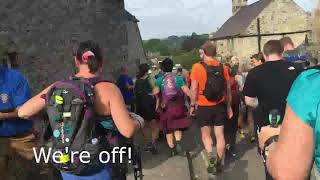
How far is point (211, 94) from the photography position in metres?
6.18

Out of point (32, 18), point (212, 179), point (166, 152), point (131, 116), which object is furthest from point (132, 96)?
point (131, 116)

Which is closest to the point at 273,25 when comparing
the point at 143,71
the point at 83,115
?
the point at 143,71

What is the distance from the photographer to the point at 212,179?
6109 mm

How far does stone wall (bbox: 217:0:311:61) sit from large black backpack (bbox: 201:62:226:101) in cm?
4193

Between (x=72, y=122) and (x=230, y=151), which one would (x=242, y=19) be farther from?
(x=72, y=122)

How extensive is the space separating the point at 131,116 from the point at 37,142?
5.42 feet

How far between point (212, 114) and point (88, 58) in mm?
3211

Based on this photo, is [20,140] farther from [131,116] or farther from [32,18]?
[32,18]

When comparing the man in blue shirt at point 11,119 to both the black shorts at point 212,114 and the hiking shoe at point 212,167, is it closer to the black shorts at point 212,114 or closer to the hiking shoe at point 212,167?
the black shorts at point 212,114

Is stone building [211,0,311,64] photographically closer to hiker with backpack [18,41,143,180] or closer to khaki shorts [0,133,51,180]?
khaki shorts [0,133,51,180]

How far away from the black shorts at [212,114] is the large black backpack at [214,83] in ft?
0.41

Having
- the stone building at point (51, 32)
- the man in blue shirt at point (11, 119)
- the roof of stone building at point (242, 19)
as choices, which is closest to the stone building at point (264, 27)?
the roof of stone building at point (242, 19)

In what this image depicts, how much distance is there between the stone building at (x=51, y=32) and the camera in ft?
31.2

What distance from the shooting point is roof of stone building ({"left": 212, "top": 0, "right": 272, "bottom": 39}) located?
4991 centimetres
